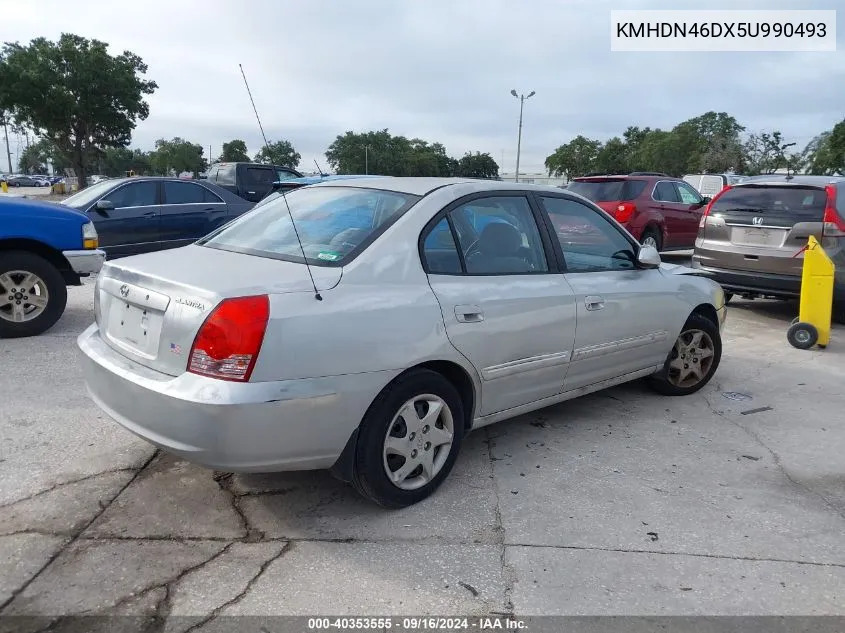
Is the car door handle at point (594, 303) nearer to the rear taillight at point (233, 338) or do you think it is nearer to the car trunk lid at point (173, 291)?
the car trunk lid at point (173, 291)

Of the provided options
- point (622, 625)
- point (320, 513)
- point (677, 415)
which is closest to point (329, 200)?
point (320, 513)

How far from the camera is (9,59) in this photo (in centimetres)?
3659

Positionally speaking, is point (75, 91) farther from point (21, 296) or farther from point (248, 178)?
point (21, 296)

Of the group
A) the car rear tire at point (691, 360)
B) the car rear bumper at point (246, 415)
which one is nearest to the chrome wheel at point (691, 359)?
the car rear tire at point (691, 360)

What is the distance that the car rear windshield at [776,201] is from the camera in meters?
7.21

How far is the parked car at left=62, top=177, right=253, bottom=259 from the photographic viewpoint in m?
9.05

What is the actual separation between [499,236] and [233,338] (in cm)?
170

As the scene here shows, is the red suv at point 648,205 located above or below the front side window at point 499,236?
above

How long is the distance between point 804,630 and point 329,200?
9.64ft

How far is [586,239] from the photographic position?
429 cm

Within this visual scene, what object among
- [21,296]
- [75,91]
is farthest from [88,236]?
[75,91]

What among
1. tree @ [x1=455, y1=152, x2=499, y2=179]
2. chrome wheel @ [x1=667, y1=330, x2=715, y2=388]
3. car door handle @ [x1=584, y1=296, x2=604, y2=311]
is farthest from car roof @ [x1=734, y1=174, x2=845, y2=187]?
tree @ [x1=455, y1=152, x2=499, y2=179]

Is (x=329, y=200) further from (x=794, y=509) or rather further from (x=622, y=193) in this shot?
(x=622, y=193)

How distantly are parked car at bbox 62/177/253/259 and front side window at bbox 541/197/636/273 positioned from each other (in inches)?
264
